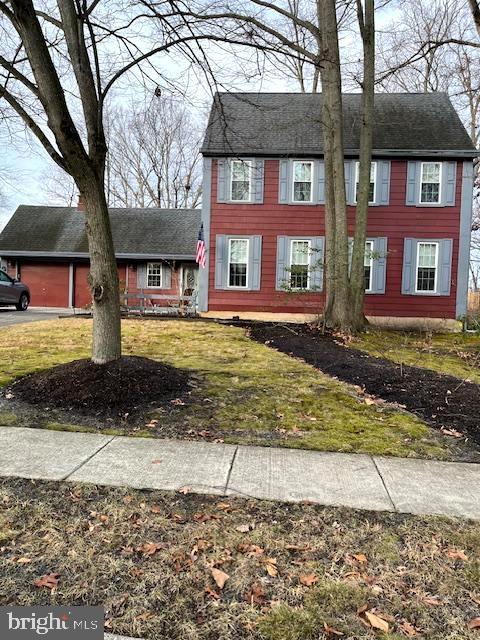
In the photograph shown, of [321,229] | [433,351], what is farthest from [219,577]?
[321,229]

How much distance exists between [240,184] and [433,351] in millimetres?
8742

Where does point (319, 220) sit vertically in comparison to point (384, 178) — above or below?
below

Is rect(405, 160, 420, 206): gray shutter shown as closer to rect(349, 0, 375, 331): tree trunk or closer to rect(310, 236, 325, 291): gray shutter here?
rect(310, 236, 325, 291): gray shutter

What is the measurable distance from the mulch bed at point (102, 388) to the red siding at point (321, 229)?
10.3m

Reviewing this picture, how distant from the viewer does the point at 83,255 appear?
21.0 m

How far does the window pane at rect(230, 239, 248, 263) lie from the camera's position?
15.8 meters

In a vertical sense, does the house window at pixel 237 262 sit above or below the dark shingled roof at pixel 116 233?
below

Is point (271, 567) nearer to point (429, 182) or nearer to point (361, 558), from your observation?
point (361, 558)

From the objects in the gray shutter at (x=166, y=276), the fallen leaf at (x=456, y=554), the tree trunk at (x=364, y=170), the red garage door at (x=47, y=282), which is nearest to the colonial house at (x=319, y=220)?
the tree trunk at (x=364, y=170)

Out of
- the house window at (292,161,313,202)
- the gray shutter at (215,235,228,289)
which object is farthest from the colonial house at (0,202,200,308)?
the house window at (292,161,313,202)

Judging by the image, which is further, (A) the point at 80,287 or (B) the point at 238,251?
(A) the point at 80,287

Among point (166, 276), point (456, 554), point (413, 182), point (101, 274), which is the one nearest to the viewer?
point (456, 554)

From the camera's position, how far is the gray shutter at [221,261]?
620 inches

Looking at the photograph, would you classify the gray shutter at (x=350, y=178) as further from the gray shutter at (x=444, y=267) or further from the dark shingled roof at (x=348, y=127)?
the gray shutter at (x=444, y=267)
